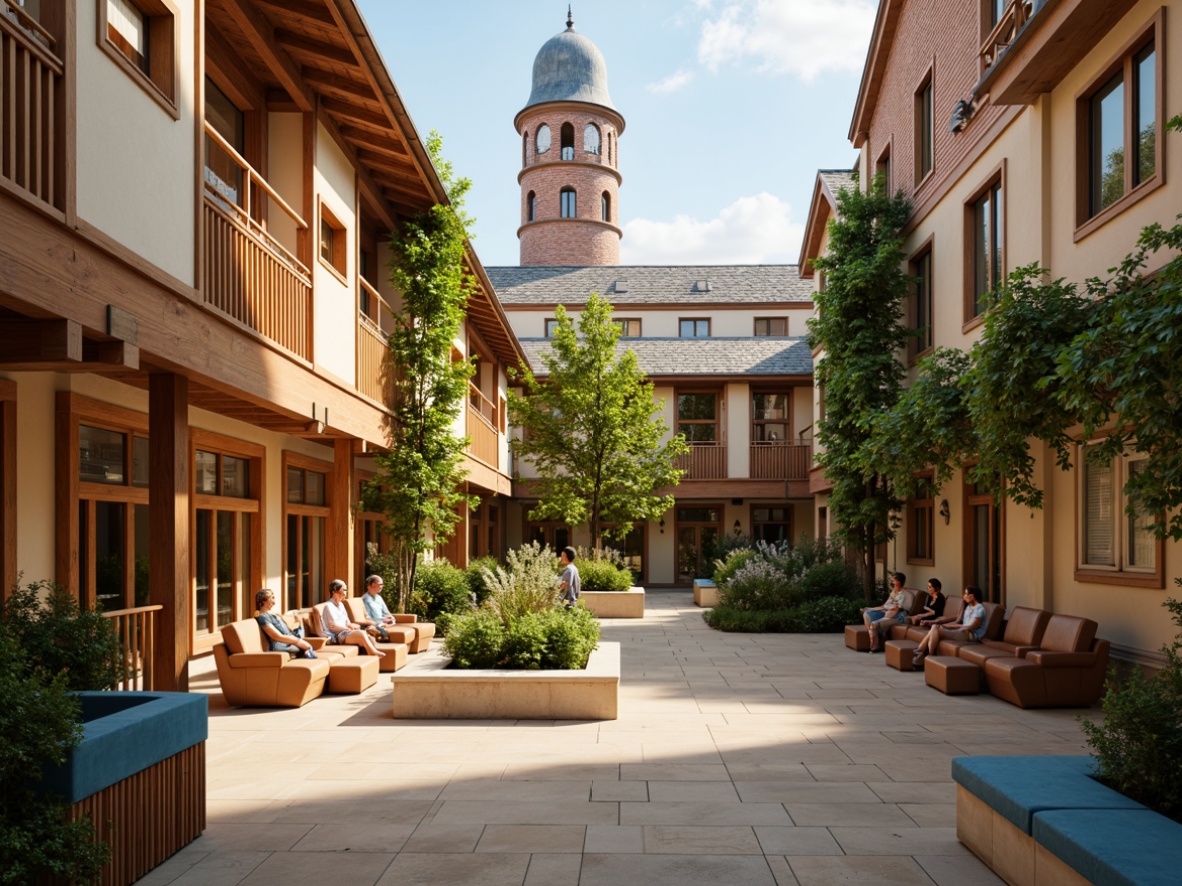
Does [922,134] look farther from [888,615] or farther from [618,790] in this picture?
[618,790]

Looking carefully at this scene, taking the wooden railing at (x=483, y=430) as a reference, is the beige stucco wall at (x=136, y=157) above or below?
above

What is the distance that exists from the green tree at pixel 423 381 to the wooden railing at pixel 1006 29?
815cm

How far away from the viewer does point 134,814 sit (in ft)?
17.9

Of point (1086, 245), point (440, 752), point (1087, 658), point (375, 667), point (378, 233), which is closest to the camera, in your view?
point (440, 752)

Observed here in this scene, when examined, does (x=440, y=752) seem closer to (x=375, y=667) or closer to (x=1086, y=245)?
(x=375, y=667)

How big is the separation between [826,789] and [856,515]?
40.4 ft

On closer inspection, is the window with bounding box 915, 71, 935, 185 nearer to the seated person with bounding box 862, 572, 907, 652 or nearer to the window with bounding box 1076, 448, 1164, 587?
the seated person with bounding box 862, 572, 907, 652

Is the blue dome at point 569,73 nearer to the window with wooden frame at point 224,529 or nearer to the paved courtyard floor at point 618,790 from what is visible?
Result: the window with wooden frame at point 224,529

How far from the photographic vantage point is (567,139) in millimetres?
49625

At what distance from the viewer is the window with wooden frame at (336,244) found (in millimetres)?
14484

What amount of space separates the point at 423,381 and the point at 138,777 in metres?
12.1

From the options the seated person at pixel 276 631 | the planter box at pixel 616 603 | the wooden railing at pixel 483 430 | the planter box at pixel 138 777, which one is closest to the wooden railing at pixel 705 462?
the wooden railing at pixel 483 430

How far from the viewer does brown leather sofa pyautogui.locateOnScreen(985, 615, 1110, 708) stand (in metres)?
11.0

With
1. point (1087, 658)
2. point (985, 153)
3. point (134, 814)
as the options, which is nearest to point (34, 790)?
point (134, 814)
